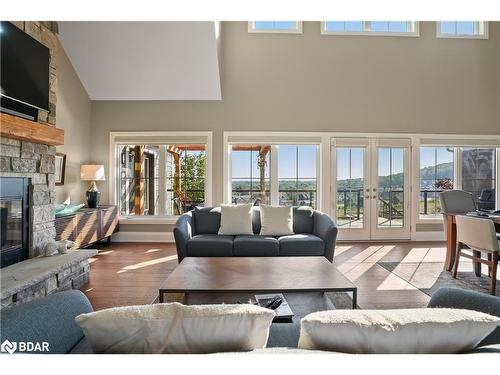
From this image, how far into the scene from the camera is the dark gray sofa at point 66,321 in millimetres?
1186

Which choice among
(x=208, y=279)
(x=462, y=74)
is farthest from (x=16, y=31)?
(x=462, y=74)

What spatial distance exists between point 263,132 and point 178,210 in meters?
2.20

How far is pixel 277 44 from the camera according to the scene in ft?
20.0

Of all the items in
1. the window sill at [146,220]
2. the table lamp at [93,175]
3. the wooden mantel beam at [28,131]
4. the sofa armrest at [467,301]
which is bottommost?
the window sill at [146,220]

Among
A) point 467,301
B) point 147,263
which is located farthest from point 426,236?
point 467,301

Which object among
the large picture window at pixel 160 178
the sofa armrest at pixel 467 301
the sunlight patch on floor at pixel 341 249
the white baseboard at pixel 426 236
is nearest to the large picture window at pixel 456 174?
the white baseboard at pixel 426 236

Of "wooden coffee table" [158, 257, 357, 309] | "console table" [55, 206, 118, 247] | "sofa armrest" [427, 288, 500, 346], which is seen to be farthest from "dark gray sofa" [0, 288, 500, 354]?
"console table" [55, 206, 118, 247]

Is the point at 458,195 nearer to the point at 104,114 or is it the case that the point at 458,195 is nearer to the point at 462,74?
the point at 462,74

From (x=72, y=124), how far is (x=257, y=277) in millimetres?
4481

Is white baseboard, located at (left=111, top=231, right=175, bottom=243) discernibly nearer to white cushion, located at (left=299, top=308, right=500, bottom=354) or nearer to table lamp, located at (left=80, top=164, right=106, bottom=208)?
table lamp, located at (left=80, top=164, right=106, bottom=208)

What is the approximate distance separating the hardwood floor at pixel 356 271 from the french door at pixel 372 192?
42 centimetres

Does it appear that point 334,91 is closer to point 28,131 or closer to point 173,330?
point 28,131

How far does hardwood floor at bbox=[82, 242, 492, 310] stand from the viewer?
3162 millimetres

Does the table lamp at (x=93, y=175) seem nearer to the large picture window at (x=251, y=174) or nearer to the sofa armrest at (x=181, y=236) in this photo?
the sofa armrest at (x=181, y=236)
